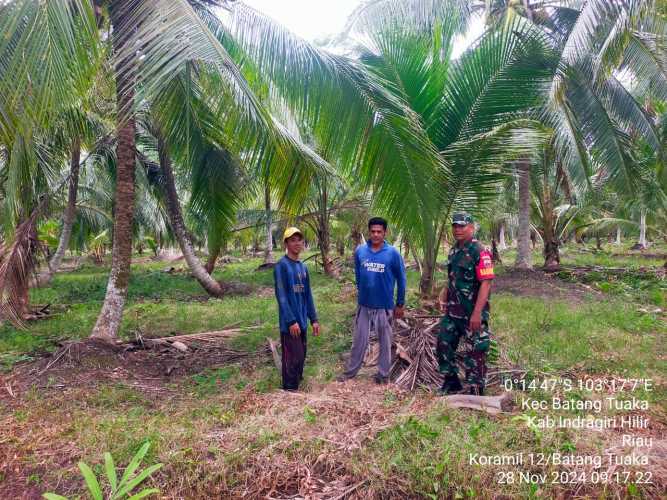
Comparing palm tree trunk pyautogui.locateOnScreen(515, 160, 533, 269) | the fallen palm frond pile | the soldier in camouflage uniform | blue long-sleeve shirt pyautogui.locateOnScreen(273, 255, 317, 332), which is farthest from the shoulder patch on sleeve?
palm tree trunk pyautogui.locateOnScreen(515, 160, 533, 269)

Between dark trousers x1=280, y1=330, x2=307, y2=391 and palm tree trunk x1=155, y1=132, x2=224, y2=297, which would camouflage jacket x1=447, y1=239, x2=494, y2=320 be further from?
palm tree trunk x1=155, y1=132, x2=224, y2=297

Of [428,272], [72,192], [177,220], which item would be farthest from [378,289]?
[72,192]

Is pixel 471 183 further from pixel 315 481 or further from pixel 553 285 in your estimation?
pixel 553 285

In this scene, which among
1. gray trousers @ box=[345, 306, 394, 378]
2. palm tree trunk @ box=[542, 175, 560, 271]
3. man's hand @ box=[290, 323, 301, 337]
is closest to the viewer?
man's hand @ box=[290, 323, 301, 337]

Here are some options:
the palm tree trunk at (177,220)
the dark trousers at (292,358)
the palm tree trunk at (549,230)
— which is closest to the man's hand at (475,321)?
the dark trousers at (292,358)

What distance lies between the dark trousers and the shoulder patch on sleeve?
1643 mm

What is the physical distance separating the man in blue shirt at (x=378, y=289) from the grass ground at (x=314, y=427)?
38cm

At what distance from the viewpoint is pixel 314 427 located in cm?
295

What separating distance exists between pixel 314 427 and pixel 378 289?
1360mm

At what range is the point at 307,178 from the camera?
15.5ft

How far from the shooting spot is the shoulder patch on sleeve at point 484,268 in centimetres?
336

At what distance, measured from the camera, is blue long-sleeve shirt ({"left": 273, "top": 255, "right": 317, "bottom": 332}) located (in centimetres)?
359

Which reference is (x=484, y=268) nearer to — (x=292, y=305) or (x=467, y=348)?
(x=467, y=348)

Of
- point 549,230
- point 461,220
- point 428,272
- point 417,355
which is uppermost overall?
point 549,230
